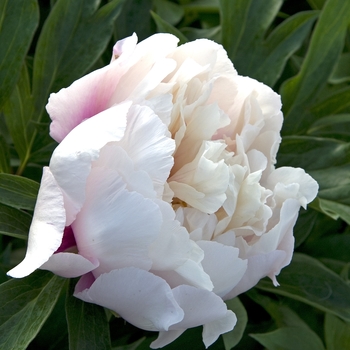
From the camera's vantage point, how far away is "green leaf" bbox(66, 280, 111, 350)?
0.44 meters

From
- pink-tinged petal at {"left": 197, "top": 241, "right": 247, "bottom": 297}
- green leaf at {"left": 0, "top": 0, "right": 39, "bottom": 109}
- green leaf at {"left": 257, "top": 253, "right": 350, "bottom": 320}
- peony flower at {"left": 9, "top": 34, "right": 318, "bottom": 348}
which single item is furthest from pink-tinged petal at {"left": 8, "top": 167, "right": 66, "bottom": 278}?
green leaf at {"left": 257, "top": 253, "right": 350, "bottom": 320}

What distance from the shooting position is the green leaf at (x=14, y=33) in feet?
1.83

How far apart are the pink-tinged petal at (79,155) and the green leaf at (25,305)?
86 millimetres

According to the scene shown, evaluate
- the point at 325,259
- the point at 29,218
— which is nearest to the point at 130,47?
the point at 29,218

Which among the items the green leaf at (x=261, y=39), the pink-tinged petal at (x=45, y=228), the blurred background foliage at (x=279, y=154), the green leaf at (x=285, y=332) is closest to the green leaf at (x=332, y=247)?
the blurred background foliage at (x=279, y=154)

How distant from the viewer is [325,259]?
0.72 m

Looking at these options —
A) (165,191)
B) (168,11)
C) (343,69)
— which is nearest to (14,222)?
(165,191)

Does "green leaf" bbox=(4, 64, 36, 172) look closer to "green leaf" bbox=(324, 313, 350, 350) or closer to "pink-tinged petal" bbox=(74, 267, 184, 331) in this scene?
"pink-tinged petal" bbox=(74, 267, 184, 331)

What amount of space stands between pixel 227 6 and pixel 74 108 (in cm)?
32

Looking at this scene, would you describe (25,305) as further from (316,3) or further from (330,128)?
(316,3)

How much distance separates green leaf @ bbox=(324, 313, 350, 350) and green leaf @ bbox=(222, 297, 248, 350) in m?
0.12

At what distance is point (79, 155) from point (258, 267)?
17cm

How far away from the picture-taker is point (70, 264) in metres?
0.39

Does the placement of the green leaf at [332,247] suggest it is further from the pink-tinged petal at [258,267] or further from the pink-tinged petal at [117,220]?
the pink-tinged petal at [117,220]
